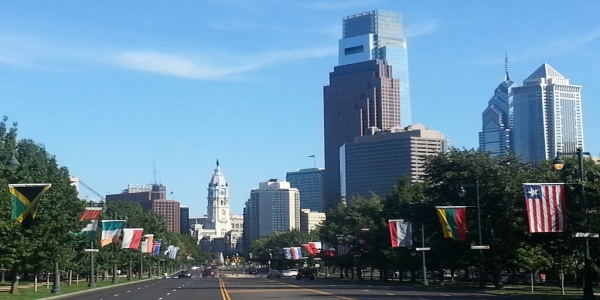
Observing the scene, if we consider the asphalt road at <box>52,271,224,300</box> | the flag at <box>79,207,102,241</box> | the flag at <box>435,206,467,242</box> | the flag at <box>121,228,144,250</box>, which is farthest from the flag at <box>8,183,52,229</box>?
the flag at <box>121,228,144,250</box>

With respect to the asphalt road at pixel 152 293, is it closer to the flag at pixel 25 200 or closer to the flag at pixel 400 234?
the flag at pixel 25 200

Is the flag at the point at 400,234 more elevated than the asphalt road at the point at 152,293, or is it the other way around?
the flag at the point at 400,234

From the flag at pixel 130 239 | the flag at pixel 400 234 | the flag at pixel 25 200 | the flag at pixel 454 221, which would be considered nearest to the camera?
the flag at pixel 25 200

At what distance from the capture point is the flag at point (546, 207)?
46.9m

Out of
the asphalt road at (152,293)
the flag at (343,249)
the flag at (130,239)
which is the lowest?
the asphalt road at (152,293)

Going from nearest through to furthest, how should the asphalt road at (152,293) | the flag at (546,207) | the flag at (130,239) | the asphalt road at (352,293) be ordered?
1. the flag at (546,207)
2. the asphalt road at (352,293)
3. the asphalt road at (152,293)
4. the flag at (130,239)

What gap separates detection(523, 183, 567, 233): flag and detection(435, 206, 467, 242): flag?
15.0 m

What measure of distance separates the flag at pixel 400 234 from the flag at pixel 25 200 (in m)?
37.8

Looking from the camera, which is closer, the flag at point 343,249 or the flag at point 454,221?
the flag at point 454,221

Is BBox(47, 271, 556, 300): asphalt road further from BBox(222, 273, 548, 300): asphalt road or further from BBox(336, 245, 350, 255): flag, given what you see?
BBox(336, 245, 350, 255): flag

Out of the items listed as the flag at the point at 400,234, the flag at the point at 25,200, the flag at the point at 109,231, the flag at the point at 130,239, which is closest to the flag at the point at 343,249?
the flag at the point at 130,239

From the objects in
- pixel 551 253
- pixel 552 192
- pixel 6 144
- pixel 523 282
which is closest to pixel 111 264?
pixel 6 144

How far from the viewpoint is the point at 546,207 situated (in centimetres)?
4700

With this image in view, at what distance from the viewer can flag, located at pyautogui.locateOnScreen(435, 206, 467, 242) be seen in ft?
204
